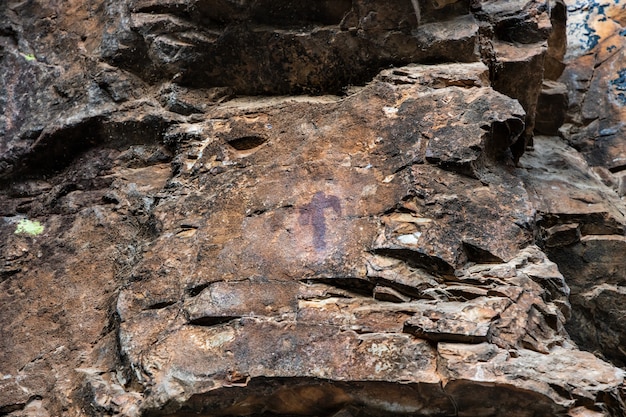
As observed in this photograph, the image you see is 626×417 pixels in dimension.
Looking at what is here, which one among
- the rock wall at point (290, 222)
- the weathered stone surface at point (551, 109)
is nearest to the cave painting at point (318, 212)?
the rock wall at point (290, 222)

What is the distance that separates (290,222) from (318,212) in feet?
0.53

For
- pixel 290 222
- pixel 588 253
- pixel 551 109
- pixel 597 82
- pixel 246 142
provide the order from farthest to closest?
pixel 597 82, pixel 551 109, pixel 588 253, pixel 246 142, pixel 290 222

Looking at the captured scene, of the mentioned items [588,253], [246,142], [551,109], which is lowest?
[588,253]

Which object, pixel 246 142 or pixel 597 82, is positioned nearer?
pixel 246 142

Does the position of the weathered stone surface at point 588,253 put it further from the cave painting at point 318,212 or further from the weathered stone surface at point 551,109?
the cave painting at point 318,212

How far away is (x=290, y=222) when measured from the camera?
122 inches

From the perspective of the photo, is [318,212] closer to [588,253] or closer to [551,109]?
[588,253]

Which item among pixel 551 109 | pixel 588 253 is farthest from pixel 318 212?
pixel 551 109

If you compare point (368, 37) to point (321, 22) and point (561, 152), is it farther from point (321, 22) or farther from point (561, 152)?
point (561, 152)

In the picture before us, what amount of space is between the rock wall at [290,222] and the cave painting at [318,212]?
13 millimetres

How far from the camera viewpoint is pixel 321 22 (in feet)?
12.7

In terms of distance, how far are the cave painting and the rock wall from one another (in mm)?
13

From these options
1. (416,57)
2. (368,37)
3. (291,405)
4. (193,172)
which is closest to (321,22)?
(368,37)

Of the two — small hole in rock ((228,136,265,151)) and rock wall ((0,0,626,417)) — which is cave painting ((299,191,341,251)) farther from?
small hole in rock ((228,136,265,151))
